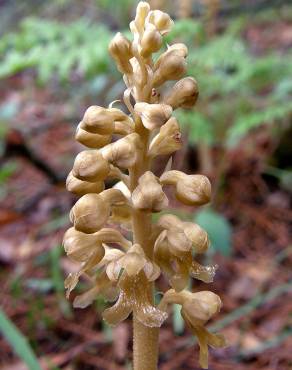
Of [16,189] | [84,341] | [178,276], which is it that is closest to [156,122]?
[178,276]

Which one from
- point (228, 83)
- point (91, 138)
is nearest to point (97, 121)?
point (91, 138)

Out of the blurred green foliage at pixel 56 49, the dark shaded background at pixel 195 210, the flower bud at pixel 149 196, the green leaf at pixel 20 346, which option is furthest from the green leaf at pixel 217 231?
the flower bud at pixel 149 196

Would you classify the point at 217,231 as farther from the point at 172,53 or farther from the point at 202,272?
the point at 172,53

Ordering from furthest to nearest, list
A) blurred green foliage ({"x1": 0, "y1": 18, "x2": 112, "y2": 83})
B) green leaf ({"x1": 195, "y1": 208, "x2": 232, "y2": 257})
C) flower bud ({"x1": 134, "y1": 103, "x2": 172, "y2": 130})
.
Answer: blurred green foliage ({"x1": 0, "y1": 18, "x2": 112, "y2": 83}) < green leaf ({"x1": 195, "y1": 208, "x2": 232, "y2": 257}) < flower bud ({"x1": 134, "y1": 103, "x2": 172, "y2": 130})

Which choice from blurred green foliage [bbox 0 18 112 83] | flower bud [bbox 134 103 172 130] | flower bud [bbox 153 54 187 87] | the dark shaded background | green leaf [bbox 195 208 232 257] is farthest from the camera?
blurred green foliage [bbox 0 18 112 83]

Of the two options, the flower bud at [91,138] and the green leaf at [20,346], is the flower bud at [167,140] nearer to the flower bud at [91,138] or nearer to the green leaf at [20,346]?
the flower bud at [91,138]

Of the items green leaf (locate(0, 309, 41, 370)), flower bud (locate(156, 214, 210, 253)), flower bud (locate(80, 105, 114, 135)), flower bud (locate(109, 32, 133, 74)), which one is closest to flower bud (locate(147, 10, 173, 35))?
flower bud (locate(109, 32, 133, 74))

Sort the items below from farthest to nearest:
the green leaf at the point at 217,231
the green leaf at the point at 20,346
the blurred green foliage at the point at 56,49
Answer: the blurred green foliage at the point at 56,49 → the green leaf at the point at 217,231 → the green leaf at the point at 20,346

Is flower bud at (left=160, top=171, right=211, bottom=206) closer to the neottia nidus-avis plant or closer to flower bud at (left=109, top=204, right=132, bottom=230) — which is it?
the neottia nidus-avis plant
